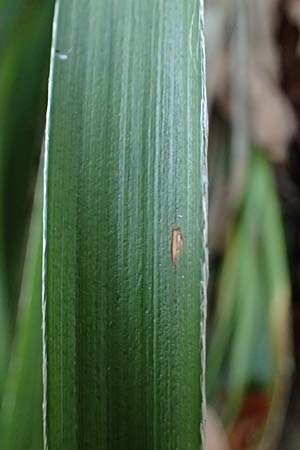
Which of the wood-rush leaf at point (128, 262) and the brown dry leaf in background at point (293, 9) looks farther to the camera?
the brown dry leaf in background at point (293, 9)

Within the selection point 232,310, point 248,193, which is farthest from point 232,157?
point 232,310

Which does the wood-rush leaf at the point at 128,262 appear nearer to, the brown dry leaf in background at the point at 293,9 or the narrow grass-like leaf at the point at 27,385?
the narrow grass-like leaf at the point at 27,385

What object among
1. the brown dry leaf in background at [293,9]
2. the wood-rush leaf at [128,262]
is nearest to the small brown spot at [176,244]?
the wood-rush leaf at [128,262]

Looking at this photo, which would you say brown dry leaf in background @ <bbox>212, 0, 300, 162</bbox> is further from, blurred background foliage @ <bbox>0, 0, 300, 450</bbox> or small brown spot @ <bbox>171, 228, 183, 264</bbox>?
small brown spot @ <bbox>171, 228, 183, 264</bbox>

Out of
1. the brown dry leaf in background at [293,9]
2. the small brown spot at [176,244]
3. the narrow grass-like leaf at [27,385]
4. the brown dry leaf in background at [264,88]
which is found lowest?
the narrow grass-like leaf at [27,385]

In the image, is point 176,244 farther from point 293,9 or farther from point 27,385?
point 293,9

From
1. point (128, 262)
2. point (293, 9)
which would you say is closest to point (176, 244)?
point (128, 262)
